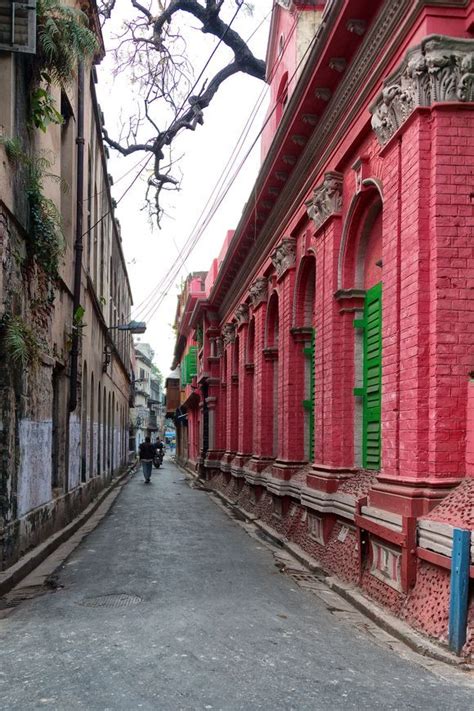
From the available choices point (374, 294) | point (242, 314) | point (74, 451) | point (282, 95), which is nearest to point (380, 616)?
point (374, 294)

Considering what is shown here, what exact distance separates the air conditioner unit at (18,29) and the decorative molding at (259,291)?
7.89 metres

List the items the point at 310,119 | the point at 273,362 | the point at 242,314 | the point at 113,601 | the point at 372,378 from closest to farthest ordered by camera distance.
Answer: the point at 113,601
the point at 372,378
the point at 310,119
the point at 273,362
the point at 242,314

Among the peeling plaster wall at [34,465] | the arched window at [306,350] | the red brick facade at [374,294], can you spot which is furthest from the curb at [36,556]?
the arched window at [306,350]

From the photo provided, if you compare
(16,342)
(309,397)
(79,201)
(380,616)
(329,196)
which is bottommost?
(380,616)

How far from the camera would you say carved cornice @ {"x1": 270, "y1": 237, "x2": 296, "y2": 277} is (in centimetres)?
1234

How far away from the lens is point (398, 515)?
653 centimetres

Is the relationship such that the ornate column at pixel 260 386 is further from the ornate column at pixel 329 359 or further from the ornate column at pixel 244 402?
the ornate column at pixel 329 359

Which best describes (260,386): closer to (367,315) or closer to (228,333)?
(367,315)

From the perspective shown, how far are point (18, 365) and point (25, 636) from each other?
10.9 feet

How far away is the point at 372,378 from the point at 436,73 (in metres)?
3.69

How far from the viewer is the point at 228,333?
21797mm

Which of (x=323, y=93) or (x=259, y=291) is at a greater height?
(x=323, y=93)

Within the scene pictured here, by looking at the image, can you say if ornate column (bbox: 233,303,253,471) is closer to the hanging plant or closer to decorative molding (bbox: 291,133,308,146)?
decorative molding (bbox: 291,133,308,146)

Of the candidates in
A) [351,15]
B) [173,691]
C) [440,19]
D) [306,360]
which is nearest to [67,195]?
[306,360]
